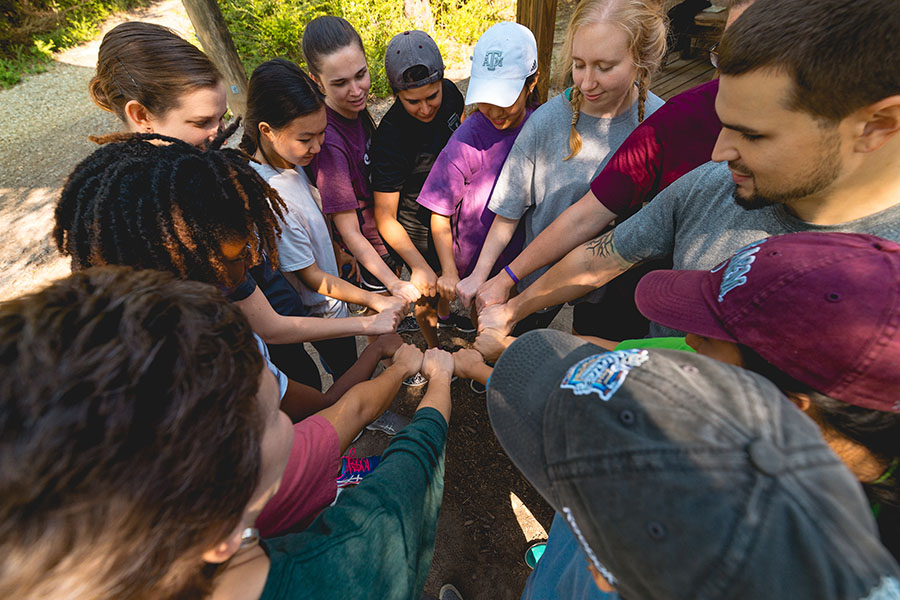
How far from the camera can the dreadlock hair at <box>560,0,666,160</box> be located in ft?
6.86

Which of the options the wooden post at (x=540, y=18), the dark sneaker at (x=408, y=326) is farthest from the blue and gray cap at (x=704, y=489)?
the wooden post at (x=540, y=18)

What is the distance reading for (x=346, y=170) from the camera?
2.71m

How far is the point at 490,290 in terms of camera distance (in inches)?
100

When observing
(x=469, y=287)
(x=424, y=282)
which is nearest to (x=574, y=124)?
(x=469, y=287)

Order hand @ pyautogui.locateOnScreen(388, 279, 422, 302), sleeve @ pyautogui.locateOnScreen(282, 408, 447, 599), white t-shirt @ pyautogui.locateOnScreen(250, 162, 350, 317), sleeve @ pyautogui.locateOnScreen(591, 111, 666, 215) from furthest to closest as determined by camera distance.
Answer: hand @ pyautogui.locateOnScreen(388, 279, 422, 302), white t-shirt @ pyautogui.locateOnScreen(250, 162, 350, 317), sleeve @ pyautogui.locateOnScreen(591, 111, 666, 215), sleeve @ pyautogui.locateOnScreen(282, 408, 447, 599)

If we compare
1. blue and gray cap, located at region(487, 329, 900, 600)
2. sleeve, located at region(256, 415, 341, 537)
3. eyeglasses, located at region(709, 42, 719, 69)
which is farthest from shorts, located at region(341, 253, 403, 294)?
blue and gray cap, located at region(487, 329, 900, 600)

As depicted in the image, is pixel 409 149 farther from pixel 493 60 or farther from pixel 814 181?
pixel 814 181

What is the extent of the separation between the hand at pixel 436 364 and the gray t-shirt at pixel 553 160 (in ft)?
3.26

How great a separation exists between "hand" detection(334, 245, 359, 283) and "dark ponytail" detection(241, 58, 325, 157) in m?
1.09

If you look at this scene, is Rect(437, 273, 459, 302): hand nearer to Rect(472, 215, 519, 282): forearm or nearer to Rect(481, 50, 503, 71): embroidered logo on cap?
Rect(472, 215, 519, 282): forearm

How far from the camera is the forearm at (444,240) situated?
2.91 m

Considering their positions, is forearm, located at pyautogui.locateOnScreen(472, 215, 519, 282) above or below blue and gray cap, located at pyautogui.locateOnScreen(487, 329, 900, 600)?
below

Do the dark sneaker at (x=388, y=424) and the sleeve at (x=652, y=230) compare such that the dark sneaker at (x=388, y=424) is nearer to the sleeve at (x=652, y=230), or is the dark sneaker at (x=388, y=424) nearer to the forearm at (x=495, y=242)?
the forearm at (x=495, y=242)

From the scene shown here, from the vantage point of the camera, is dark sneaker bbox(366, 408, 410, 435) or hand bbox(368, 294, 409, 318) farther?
dark sneaker bbox(366, 408, 410, 435)
